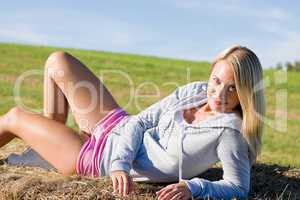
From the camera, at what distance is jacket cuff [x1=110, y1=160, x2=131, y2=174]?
128 inches

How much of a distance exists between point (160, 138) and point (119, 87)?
12863 millimetres

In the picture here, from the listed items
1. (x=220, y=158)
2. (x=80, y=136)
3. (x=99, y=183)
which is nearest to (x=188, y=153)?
(x=220, y=158)

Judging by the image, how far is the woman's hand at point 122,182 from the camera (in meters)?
3.10

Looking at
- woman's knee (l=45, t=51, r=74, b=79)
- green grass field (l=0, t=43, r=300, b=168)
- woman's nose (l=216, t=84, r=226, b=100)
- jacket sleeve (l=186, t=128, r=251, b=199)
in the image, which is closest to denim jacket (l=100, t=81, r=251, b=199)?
jacket sleeve (l=186, t=128, r=251, b=199)

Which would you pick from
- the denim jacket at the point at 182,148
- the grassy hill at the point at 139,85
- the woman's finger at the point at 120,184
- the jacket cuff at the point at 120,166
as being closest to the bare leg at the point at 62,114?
the denim jacket at the point at 182,148

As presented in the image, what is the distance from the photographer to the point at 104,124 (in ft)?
12.6

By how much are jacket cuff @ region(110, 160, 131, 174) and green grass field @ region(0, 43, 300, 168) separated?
553 cm

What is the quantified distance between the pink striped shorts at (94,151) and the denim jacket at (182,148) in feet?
0.15

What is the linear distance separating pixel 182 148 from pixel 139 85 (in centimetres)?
1409

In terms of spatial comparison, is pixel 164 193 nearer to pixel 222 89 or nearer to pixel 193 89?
pixel 222 89

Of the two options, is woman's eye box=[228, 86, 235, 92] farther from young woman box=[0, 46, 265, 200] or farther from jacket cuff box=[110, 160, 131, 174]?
jacket cuff box=[110, 160, 131, 174]

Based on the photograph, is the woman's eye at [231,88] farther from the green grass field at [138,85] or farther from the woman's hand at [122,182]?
the green grass field at [138,85]

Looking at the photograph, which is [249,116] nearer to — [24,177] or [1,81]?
[24,177]

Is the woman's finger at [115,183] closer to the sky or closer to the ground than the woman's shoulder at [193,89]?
closer to the ground
